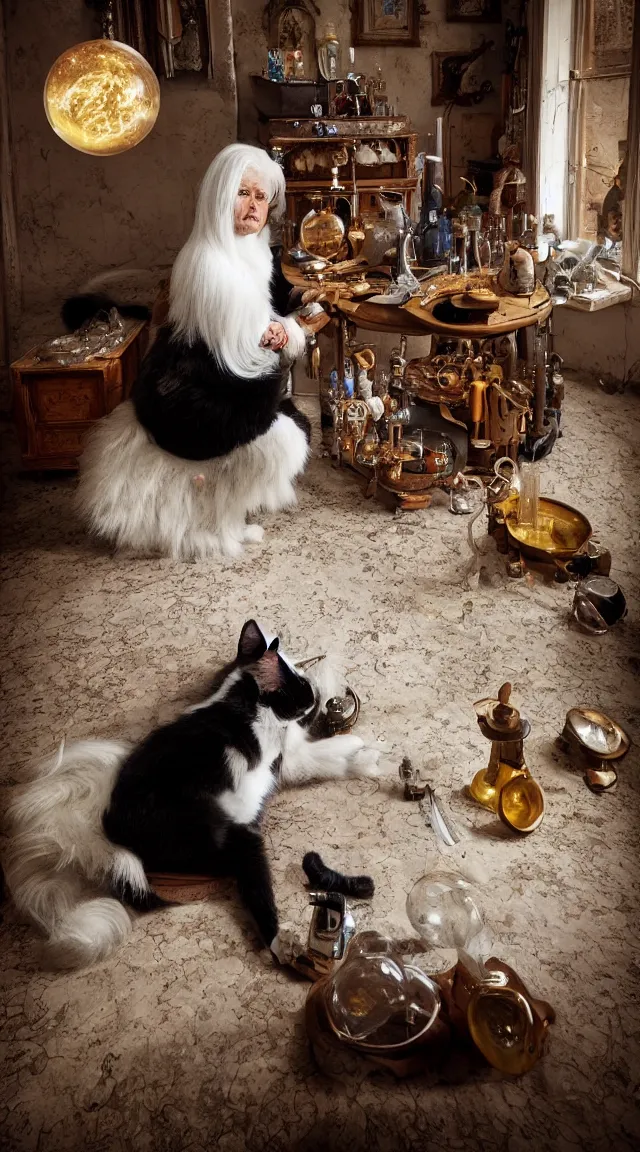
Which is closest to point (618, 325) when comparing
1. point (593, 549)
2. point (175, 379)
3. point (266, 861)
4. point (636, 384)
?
point (636, 384)

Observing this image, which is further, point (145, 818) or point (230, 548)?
point (230, 548)

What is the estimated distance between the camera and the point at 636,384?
6.10m

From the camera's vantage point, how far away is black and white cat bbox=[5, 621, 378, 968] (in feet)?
8.16

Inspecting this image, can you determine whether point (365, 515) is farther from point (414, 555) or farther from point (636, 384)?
point (636, 384)

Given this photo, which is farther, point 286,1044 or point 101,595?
point 101,595

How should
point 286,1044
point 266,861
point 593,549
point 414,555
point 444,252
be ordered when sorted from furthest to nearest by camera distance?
point 444,252
point 414,555
point 593,549
point 266,861
point 286,1044

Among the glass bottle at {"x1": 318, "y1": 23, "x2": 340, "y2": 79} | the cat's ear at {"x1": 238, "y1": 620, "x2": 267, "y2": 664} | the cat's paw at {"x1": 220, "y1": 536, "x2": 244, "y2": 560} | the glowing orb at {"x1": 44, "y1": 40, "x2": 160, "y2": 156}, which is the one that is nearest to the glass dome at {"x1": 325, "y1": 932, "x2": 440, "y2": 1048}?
the cat's ear at {"x1": 238, "y1": 620, "x2": 267, "y2": 664}

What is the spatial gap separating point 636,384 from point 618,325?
40 centimetres

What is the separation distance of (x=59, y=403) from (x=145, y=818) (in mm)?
3155

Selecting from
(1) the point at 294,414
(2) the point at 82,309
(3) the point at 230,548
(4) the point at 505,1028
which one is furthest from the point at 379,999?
(2) the point at 82,309

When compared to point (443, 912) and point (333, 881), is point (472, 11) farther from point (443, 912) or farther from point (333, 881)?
point (443, 912)

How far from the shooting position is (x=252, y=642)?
10.0ft

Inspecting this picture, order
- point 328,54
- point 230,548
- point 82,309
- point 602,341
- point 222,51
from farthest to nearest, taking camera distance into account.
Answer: point 328,54
point 222,51
point 602,341
point 82,309
point 230,548

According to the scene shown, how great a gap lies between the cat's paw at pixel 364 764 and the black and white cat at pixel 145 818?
265 millimetres
